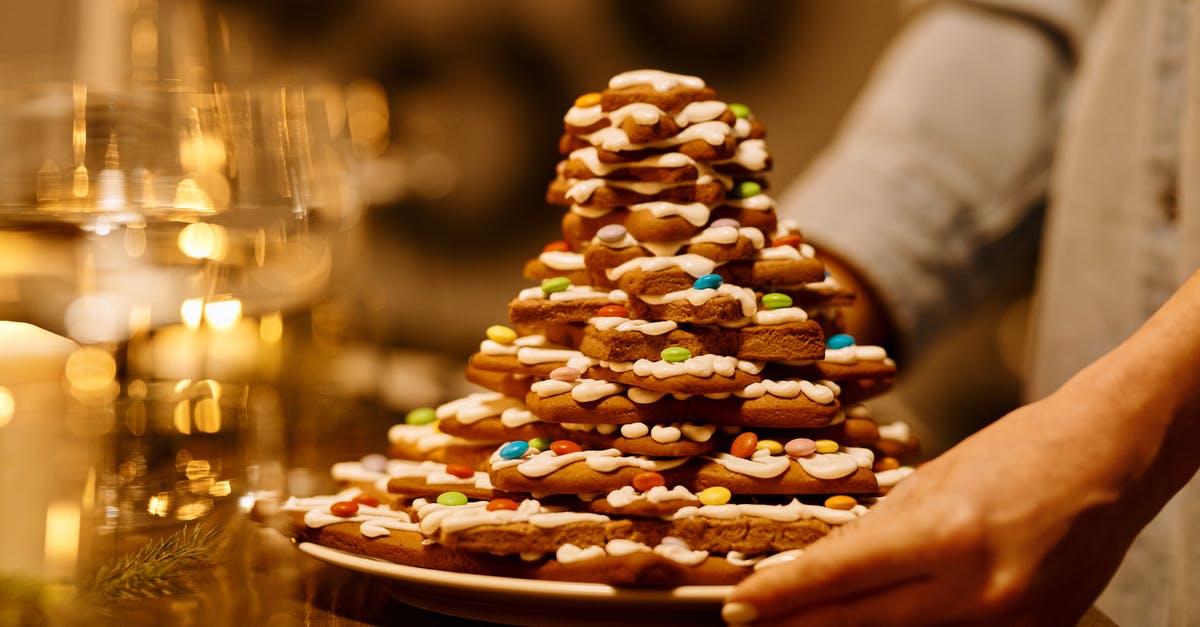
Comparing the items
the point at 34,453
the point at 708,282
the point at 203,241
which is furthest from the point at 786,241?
the point at 34,453

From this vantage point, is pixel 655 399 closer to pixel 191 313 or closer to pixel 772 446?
pixel 772 446

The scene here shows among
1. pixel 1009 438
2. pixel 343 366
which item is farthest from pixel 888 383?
pixel 343 366

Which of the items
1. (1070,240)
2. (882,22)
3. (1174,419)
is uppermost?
(882,22)

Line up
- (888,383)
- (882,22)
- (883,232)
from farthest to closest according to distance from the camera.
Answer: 1. (882,22)
2. (883,232)
3. (888,383)

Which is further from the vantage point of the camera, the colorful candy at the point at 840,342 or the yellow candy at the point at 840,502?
the colorful candy at the point at 840,342

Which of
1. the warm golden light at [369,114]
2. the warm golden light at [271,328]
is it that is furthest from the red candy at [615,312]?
the warm golden light at [369,114]

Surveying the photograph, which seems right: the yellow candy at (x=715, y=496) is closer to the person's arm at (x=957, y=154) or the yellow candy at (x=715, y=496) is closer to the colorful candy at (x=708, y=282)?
the colorful candy at (x=708, y=282)

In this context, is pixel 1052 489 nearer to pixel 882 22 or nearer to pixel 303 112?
pixel 303 112

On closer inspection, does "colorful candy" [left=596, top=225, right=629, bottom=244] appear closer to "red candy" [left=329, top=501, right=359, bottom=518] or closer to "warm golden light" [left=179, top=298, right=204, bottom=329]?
"red candy" [left=329, top=501, right=359, bottom=518]
